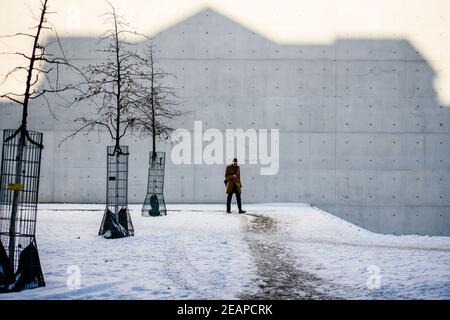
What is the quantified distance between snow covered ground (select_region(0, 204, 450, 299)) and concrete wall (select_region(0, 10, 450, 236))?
5804 millimetres

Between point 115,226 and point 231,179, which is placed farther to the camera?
point 231,179

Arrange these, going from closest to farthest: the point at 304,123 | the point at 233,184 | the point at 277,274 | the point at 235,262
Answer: the point at 277,274 < the point at 235,262 < the point at 233,184 < the point at 304,123

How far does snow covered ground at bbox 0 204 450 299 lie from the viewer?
19.6 feet

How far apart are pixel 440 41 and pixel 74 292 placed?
59.9ft

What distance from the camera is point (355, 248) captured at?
31.1ft

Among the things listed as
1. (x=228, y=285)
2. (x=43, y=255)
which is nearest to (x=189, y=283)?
(x=228, y=285)

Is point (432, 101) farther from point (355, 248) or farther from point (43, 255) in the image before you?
point (43, 255)

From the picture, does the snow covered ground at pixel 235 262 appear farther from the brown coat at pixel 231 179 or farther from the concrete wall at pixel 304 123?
the concrete wall at pixel 304 123

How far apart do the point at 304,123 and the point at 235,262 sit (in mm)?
11811

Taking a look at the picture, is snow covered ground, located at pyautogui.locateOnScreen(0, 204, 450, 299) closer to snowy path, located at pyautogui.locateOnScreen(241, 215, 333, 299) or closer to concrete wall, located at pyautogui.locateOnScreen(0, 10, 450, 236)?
snowy path, located at pyautogui.locateOnScreen(241, 215, 333, 299)

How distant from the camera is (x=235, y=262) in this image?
7840 mm

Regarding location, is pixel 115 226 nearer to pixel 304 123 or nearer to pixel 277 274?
pixel 277 274

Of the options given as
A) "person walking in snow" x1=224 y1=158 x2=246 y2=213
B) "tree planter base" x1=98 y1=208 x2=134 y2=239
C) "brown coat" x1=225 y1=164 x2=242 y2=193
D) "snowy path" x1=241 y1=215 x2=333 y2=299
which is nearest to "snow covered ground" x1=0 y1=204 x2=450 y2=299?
"snowy path" x1=241 y1=215 x2=333 y2=299

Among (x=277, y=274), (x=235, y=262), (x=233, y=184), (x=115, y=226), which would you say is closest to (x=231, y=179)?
(x=233, y=184)
